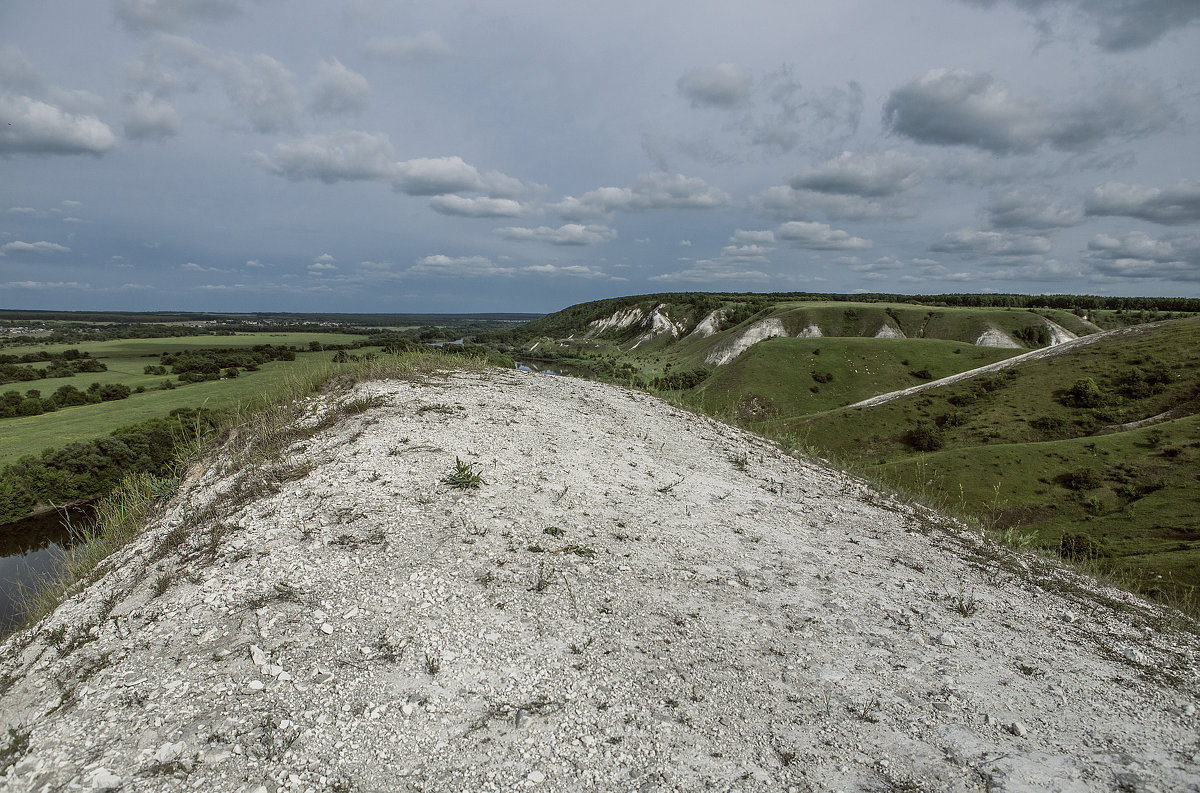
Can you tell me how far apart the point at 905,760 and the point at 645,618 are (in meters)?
3.20

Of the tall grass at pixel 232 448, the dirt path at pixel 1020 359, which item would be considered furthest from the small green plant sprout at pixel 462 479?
the dirt path at pixel 1020 359

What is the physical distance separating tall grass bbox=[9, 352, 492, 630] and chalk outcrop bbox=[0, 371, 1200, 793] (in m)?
0.56

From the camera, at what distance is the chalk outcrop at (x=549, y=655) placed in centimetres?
466

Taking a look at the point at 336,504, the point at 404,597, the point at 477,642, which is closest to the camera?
the point at 477,642

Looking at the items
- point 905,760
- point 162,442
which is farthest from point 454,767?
point 162,442

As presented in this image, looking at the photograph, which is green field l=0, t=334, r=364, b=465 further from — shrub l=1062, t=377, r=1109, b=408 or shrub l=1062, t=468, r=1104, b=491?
shrub l=1062, t=377, r=1109, b=408

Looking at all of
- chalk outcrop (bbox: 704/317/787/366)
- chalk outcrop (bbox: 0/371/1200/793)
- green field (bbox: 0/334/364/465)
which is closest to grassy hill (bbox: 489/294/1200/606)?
chalk outcrop (bbox: 0/371/1200/793)

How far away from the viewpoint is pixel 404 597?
675 cm

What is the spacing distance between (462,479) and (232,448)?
6406 mm

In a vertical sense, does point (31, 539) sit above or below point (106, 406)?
below

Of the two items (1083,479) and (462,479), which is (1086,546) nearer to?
(1083,479)

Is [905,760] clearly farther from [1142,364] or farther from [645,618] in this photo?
[1142,364]

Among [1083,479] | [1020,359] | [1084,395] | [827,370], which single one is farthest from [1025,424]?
[827,370]

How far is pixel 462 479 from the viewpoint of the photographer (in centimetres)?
986
